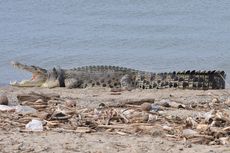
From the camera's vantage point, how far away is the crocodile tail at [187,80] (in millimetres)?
11961

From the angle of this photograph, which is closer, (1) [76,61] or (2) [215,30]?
(1) [76,61]

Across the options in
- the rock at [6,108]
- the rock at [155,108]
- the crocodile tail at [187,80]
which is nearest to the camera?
the rock at [6,108]

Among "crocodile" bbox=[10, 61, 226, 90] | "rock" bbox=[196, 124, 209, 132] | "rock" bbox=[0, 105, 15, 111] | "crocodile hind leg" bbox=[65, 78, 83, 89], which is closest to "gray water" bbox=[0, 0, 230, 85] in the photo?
"crocodile" bbox=[10, 61, 226, 90]

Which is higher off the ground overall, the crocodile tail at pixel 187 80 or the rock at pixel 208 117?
the crocodile tail at pixel 187 80

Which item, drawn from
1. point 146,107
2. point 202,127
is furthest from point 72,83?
point 202,127

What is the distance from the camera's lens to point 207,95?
10477 mm

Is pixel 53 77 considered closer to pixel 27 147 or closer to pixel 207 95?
pixel 207 95

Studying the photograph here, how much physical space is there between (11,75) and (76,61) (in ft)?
6.85

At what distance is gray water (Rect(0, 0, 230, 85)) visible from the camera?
16.1 meters

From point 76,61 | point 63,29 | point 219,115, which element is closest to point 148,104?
point 219,115

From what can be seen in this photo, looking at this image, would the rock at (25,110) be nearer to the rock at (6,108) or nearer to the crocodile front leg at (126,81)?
the rock at (6,108)

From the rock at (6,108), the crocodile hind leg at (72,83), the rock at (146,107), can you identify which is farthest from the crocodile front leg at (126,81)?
the rock at (6,108)

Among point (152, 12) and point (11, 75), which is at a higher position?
point (152, 12)

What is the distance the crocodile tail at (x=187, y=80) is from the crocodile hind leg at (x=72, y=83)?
121 centimetres
